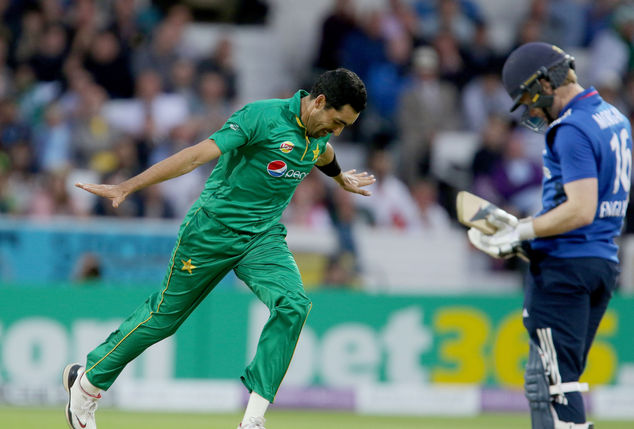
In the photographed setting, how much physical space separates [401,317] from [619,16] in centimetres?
863

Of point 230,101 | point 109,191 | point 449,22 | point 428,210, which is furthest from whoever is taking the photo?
point 449,22

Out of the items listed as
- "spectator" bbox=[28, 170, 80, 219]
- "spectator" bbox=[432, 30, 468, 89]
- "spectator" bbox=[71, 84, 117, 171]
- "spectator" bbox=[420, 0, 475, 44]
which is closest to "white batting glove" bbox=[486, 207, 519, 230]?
"spectator" bbox=[28, 170, 80, 219]

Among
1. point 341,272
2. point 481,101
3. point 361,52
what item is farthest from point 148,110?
point 481,101

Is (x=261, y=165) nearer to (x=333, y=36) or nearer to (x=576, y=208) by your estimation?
(x=576, y=208)

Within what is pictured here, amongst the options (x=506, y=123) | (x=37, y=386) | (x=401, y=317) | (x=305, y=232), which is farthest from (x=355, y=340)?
(x=506, y=123)

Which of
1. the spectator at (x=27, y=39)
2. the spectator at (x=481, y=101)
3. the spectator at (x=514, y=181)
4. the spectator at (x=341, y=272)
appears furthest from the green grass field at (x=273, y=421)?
the spectator at (x=481, y=101)

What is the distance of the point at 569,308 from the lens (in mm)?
5504

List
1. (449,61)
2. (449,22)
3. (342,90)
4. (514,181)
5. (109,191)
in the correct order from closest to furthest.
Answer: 1. (109,191)
2. (342,90)
3. (514,181)
4. (449,61)
5. (449,22)

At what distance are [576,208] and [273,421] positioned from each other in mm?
4663

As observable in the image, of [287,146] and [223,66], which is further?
[223,66]

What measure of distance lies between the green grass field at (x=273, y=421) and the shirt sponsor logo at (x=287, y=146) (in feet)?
10.7

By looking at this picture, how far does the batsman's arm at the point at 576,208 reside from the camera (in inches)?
208

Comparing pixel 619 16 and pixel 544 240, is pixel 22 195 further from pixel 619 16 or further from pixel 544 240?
pixel 619 16

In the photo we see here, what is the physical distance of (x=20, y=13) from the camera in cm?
1392
